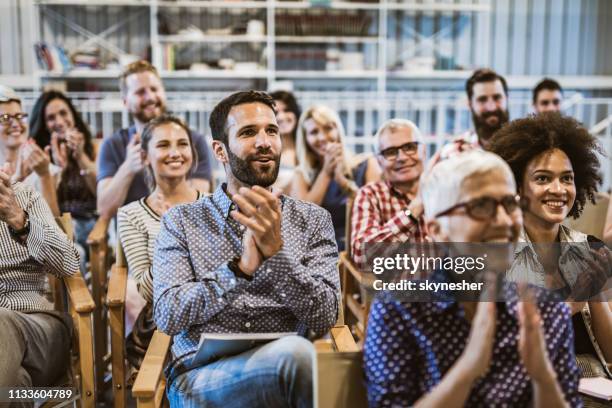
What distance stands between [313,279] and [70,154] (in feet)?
7.31

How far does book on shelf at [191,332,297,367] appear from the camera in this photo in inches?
53.3

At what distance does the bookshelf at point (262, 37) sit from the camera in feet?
20.7

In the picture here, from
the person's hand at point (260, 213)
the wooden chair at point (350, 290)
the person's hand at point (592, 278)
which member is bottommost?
the wooden chair at point (350, 290)

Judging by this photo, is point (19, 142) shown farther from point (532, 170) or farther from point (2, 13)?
point (2, 13)

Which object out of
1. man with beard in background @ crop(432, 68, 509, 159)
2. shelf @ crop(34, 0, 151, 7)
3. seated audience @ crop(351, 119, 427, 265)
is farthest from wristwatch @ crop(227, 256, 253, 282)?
shelf @ crop(34, 0, 151, 7)

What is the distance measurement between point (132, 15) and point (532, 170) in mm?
5936

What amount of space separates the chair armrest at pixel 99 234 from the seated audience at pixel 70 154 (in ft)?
1.28

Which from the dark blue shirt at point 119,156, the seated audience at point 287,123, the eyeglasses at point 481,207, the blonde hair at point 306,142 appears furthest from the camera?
the seated audience at point 287,123

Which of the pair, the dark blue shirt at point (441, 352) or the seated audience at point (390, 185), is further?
the seated audience at point (390, 185)

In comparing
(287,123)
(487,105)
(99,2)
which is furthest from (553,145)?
(99,2)

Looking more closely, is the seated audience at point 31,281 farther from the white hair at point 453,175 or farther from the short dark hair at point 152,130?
the white hair at point 453,175

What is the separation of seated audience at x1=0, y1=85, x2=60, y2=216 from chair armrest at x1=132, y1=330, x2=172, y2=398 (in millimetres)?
992

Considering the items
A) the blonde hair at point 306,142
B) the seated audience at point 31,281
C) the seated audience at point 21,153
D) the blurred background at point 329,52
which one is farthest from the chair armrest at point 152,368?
the blurred background at point 329,52

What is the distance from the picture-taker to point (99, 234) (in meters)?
2.46
